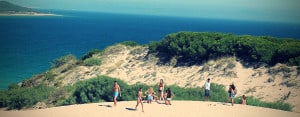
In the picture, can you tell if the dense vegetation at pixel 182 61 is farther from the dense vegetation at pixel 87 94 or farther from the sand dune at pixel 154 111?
the sand dune at pixel 154 111

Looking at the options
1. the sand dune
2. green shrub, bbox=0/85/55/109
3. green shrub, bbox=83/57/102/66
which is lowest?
green shrub, bbox=0/85/55/109

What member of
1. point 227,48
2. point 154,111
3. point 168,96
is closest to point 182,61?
point 227,48

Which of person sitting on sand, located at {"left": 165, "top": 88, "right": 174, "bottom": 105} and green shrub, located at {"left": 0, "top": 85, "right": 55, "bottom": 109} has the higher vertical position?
person sitting on sand, located at {"left": 165, "top": 88, "right": 174, "bottom": 105}

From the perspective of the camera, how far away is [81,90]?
29.2m

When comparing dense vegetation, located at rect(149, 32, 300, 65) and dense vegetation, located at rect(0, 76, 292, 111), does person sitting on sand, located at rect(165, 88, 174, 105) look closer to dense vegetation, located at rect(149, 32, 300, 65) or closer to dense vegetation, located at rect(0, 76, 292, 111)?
dense vegetation, located at rect(0, 76, 292, 111)

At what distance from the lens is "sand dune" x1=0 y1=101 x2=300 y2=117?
65.0ft

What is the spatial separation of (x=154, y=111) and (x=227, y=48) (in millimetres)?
16685

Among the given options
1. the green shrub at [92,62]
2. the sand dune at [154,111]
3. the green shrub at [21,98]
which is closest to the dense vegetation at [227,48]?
the green shrub at [92,62]

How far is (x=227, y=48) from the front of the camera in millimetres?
35250

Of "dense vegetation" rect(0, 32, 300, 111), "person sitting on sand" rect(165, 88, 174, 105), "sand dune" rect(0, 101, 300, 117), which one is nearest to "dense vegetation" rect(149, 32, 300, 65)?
"dense vegetation" rect(0, 32, 300, 111)

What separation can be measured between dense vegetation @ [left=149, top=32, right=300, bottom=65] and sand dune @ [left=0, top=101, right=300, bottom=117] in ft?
37.7

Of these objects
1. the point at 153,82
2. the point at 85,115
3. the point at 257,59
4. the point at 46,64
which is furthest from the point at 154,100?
the point at 46,64

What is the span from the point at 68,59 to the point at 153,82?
1485 centimetres

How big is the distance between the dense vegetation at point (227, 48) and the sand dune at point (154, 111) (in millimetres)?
11493
